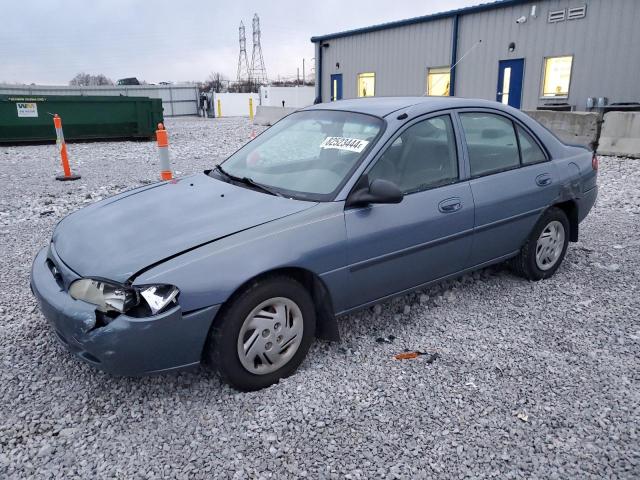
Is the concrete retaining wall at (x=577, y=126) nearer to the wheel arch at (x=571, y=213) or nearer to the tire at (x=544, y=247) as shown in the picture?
the wheel arch at (x=571, y=213)

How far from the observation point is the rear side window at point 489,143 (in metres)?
3.63

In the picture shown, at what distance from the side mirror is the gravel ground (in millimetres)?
1016

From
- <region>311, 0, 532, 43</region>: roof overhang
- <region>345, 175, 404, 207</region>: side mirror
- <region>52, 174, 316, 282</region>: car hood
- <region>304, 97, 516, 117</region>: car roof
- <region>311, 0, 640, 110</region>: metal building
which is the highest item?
<region>311, 0, 532, 43</region>: roof overhang

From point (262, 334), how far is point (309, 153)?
1.37 m

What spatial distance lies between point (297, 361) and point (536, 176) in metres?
2.50

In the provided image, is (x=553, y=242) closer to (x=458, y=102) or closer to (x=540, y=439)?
(x=458, y=102)

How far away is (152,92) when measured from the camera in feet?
113

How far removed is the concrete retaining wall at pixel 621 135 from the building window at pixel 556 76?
602cm

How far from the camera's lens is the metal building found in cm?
1416

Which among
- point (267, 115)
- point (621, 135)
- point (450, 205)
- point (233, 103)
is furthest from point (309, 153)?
point (233, 103)

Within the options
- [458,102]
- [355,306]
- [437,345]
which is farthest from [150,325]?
[458,102]

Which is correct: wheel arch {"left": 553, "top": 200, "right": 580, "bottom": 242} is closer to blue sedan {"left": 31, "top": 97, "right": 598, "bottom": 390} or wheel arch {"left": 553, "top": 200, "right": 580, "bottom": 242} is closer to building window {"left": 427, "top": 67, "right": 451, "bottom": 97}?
blue sedan {"left": 31, "top": 97, "right": 598, "bottom": 390}

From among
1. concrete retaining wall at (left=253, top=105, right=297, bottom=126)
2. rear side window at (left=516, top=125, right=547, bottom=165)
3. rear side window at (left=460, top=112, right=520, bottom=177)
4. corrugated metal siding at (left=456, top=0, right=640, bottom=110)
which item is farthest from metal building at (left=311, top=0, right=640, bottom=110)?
rear side window at (left=460, top=112, right=520, bottom=177)

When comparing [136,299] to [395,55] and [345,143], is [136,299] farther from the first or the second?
[395,55]
